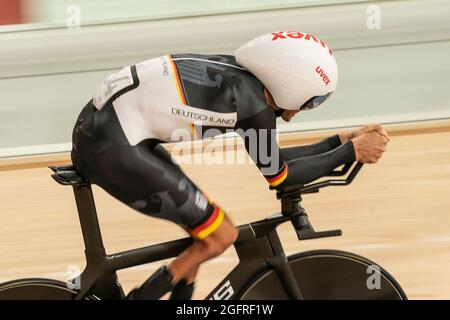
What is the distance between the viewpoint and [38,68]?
650 cm

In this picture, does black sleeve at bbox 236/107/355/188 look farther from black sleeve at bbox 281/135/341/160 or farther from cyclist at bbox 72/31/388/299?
black sleeve at bbox 281/135/341/160

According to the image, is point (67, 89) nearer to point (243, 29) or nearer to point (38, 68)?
point (38, 68)

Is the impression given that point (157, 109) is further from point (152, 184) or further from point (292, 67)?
point (292, 67)

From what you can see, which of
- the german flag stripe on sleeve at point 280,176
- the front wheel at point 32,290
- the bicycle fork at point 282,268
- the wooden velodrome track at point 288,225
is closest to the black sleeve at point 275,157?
the german flag stripe on sleeve at point 280,176

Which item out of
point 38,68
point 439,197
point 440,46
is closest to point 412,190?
point 439,197

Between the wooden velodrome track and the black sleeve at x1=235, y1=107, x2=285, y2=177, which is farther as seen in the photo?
the wooden velodrome track

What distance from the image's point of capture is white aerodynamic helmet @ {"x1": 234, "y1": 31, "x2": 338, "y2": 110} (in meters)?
2.69

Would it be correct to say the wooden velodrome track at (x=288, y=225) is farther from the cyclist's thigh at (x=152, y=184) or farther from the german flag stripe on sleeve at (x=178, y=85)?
the german flag stripe on sleeve at (x=178, y=85)

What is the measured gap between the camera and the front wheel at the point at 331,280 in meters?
2.86

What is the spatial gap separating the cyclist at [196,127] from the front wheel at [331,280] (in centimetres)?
25

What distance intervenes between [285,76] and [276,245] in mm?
571

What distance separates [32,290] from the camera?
2.91 meters

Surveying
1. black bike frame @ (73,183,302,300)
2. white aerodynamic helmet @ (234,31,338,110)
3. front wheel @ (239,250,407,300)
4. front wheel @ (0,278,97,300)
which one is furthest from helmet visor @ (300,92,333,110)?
front wheel @ (0,278,97,300)

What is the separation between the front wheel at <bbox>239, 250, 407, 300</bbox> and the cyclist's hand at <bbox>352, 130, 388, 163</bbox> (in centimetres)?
40
